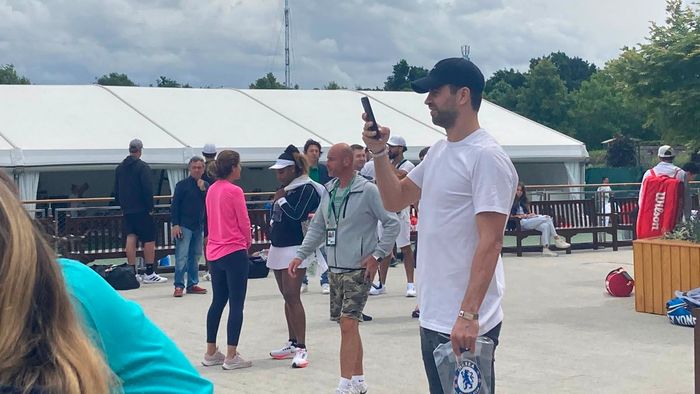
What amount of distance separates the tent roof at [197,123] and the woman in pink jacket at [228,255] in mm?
12134

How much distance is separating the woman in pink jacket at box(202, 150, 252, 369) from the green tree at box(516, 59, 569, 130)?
58.3m

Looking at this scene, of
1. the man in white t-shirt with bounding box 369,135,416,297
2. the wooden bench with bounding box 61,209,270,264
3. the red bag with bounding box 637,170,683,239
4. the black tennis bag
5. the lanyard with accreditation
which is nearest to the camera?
the lanyard with accreditation

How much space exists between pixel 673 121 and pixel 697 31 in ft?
3.94

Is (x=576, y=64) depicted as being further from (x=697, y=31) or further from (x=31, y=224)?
(x=31, y=224)

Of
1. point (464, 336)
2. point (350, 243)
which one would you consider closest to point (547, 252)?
point (350, 243)

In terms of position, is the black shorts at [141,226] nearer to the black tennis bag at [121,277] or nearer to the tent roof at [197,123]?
the black tennis bag at [121,277]

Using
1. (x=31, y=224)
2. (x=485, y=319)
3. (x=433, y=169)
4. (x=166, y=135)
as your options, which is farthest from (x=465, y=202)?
(x=166, y=135)

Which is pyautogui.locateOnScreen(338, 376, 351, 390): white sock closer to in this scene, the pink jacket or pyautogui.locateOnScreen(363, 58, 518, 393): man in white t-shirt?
the pink jacket

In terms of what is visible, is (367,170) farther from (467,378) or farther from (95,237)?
(467,378)

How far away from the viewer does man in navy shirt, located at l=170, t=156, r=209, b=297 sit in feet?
41.9

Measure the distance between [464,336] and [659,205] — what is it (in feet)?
27.6

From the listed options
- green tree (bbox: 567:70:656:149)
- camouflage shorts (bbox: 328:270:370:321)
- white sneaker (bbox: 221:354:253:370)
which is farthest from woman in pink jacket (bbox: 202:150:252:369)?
green tree (bbox: 567:70:656:149)

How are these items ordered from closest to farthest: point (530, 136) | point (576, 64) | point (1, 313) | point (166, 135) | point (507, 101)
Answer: point (1, 313)
point (166, 135)
point (530, 136)
point (507, 101)
point (576, 64)

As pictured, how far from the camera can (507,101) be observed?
70875 millimetres
